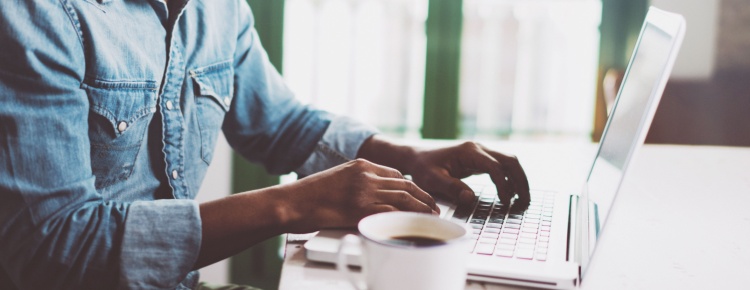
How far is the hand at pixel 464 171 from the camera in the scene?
1012mm

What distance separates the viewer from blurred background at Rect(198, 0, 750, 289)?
211 centimetres

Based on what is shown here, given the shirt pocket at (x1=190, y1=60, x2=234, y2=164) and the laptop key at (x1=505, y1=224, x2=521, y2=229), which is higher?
the shirt pocket at (x1=190, y1=60, x2=234, y2=164)

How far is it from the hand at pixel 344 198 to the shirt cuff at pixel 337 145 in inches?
15.3

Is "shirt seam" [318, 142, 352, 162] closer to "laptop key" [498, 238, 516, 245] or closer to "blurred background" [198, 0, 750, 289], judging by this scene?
"laptop key" [498, 238, 516, 245]

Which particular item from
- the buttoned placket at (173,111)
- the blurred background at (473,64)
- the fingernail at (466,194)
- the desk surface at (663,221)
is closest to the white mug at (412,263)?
the desk surface at (663,221)

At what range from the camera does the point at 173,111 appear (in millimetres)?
1046

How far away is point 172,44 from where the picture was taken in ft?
3.41

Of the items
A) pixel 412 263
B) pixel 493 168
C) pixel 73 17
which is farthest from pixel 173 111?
pixel 412 263

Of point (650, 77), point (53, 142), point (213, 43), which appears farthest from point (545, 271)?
point (213, 43)

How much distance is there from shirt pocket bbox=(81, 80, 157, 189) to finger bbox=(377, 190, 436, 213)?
337mm

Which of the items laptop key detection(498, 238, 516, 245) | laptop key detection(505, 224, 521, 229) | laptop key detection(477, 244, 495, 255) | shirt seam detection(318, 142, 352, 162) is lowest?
shirt seam detection(318, 142, 352, 162)

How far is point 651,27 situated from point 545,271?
439 mm

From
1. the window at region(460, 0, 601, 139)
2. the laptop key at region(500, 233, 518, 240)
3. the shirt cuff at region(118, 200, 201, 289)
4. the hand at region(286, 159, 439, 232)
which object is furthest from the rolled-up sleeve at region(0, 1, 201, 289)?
the window at region(460, 0, 601, 139)

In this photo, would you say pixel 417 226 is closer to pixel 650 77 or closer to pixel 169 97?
pixel 650 77
